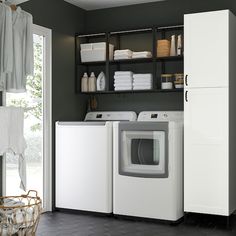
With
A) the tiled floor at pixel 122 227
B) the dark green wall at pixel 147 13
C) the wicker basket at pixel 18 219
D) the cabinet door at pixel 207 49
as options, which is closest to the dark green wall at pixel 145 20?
the dark green wall at pixel 147 13

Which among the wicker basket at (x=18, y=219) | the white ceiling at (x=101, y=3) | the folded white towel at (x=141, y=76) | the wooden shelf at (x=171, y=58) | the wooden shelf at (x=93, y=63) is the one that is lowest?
the wicker basket at (x=18, y=219)

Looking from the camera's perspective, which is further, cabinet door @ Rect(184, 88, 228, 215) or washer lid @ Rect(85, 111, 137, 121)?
washer lid @ Rect(85, 111, 137, 121)

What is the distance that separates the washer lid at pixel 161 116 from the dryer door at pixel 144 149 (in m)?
0.59

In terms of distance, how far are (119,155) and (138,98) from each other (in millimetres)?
1007

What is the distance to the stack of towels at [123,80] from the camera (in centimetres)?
541

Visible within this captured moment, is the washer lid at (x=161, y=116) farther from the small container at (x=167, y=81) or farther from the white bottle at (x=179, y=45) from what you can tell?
the white bottle at (x=179, y=45)

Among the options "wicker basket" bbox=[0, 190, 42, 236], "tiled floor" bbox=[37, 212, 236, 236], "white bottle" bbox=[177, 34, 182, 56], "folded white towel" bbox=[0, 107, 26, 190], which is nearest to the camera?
"wicker basket" bbox=[0, 190, 42, 236]

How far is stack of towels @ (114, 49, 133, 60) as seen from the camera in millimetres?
5404

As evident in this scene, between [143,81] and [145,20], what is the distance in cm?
86

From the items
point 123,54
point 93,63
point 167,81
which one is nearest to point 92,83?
point 93,63

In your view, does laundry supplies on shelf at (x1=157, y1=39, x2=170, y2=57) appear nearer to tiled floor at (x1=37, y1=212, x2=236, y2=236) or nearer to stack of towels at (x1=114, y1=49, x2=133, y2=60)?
stack of towels at (x1=114, y1=49, x2=133, y2=60)

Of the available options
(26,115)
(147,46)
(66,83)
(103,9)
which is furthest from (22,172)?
(103,9)

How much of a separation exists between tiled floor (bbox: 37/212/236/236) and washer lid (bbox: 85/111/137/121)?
127 centimetres

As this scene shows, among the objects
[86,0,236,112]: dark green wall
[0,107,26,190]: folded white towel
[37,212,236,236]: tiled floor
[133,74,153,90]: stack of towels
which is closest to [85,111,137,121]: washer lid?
[86,0,236,112]: dark green wall
